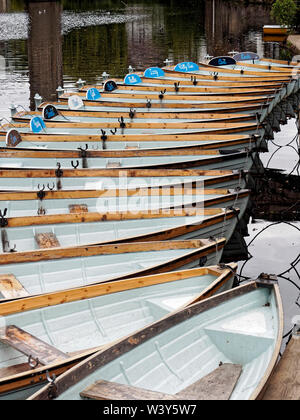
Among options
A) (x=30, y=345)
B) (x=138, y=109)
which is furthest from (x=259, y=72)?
(x=30, y=345)

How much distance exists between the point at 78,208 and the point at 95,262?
2412 millimetres

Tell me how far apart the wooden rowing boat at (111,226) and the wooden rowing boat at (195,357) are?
2722 mm

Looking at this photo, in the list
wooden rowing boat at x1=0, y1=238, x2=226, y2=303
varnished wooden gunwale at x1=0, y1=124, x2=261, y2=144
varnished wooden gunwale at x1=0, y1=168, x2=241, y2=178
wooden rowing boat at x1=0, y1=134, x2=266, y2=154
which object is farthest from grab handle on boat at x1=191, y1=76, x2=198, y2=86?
wooden rowing boat at x1=0, y1=238, x2=226, y2=303

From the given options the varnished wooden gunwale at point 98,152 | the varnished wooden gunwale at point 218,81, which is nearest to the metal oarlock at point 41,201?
the varnished wooden gunwale at point 98,152

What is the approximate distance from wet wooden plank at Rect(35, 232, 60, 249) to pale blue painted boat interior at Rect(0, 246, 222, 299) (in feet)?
2.78

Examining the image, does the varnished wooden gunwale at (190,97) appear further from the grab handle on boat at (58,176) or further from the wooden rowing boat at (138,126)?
the grab handle on boat at (58,176)

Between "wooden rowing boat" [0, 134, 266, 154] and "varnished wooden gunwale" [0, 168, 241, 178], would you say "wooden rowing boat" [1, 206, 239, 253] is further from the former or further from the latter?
"wooden rowing boat" [0, 134, 266, 154]

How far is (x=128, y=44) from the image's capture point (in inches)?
1906

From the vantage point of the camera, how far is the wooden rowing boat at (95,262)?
10227 mm

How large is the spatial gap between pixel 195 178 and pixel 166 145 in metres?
2.88

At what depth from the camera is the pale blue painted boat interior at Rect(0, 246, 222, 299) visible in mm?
10258
